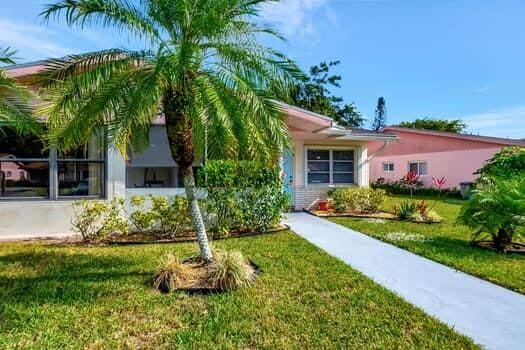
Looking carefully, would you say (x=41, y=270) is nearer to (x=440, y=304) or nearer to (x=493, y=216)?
(x=440, y=304)

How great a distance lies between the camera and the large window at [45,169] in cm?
968

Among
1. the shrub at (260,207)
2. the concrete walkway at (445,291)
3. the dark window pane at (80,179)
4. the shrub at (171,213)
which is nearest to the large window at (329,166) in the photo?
the shrub at (260,207)

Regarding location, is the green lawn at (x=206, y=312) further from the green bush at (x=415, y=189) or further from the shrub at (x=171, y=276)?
the green bush at (x=415, y=189)

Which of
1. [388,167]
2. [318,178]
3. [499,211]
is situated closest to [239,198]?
[499,211]

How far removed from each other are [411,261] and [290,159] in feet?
29.5

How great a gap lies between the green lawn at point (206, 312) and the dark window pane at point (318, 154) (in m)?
9.65

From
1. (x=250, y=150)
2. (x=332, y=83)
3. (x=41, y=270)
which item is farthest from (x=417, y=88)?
(x=41, y=270)

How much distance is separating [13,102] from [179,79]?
4.92 m

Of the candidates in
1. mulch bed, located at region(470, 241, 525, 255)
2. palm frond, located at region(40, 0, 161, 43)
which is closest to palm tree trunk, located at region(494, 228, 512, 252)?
mulch bed, located at region(470, 241, 525, 255)

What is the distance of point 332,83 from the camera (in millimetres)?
36281

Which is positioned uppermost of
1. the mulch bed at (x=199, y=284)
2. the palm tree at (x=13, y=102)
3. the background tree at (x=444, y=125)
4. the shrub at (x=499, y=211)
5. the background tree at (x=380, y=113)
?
the background tree at (x=380, y=113)

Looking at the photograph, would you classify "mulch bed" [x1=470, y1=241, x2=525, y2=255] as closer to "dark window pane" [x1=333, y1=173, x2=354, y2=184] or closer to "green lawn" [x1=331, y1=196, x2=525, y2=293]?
"green lawn" [x1=331, y1=196, x2=525, y2=293]

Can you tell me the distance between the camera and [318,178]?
16609 mm

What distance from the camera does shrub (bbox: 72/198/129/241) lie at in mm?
9383
